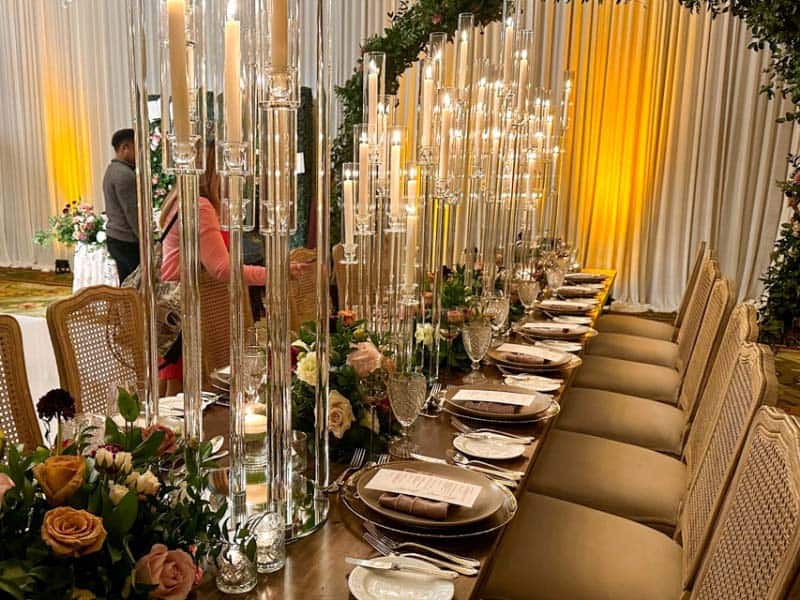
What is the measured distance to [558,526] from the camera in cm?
177

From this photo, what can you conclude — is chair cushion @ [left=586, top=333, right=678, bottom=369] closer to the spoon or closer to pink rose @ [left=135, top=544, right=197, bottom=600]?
the spoon

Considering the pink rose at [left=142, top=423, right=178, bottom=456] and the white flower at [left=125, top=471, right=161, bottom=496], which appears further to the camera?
the pink rose at [left=142, top=423, right=178, bottom=456]

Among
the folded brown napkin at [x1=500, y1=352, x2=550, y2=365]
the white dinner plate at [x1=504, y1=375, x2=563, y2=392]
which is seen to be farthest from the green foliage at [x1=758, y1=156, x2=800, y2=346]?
the white dinner plate at [x1=504, y1=375, x2=563, y2=392]

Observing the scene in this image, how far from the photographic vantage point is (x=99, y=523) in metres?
0.83

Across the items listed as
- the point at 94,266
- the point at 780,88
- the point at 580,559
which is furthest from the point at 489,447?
the point at 94,266

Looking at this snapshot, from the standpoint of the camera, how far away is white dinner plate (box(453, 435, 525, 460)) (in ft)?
5.11

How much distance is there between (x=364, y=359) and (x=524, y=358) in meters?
0.96

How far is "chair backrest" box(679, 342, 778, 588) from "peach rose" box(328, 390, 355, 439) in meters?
0.72

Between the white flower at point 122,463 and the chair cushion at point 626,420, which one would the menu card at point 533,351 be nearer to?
the chair cushion at point 626,420

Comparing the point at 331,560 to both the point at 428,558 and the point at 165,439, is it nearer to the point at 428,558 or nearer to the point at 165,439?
the point at 428,558

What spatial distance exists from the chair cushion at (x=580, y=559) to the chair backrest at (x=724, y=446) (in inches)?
2.8

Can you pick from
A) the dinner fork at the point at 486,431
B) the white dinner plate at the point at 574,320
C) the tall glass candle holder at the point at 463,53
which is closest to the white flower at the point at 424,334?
the dinner fork at the point at 486,431

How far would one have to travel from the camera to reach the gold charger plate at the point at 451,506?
1214mm

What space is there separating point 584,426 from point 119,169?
320 centimetres
